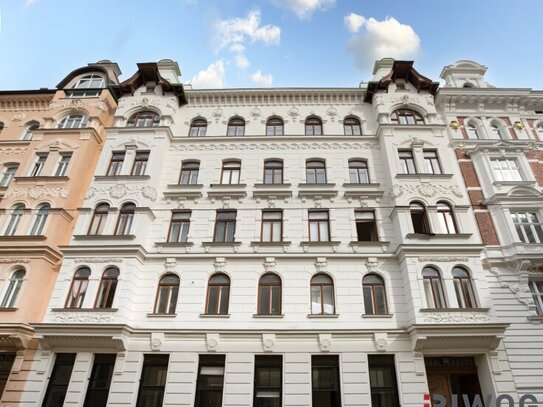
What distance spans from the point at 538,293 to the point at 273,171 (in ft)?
46.9

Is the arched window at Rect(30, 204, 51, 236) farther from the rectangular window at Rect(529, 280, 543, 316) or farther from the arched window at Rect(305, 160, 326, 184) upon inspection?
the rectangular window at Rect(529, 280, 543, 316)

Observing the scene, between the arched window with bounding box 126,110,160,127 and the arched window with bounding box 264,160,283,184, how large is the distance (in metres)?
7.57

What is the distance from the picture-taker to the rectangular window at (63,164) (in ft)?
62.7

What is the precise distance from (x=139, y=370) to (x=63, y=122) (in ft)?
52.6

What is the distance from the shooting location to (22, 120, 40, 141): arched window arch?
22031 millimetres

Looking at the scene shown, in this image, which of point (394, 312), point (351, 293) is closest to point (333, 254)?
point (351, 293)

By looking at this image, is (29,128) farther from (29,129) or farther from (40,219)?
(40,219)

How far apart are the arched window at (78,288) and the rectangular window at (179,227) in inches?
163

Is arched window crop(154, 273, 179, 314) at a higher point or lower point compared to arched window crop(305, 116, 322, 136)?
lower

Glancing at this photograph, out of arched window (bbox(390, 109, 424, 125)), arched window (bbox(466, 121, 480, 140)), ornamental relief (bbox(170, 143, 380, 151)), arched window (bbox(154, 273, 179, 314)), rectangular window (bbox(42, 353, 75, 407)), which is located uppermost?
arched window (bbox(390, 109, 424, 125))

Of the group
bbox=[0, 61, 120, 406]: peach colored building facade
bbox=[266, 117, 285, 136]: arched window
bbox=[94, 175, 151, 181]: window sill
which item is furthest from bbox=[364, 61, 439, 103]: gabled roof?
bbox=[0, 61, 120, 406]: peach colored building facade

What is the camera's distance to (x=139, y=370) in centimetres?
1406

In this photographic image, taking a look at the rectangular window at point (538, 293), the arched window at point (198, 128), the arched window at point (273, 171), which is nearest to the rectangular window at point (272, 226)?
the arched window at point (273, 171)

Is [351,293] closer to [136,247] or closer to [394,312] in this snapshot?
[394,312]
